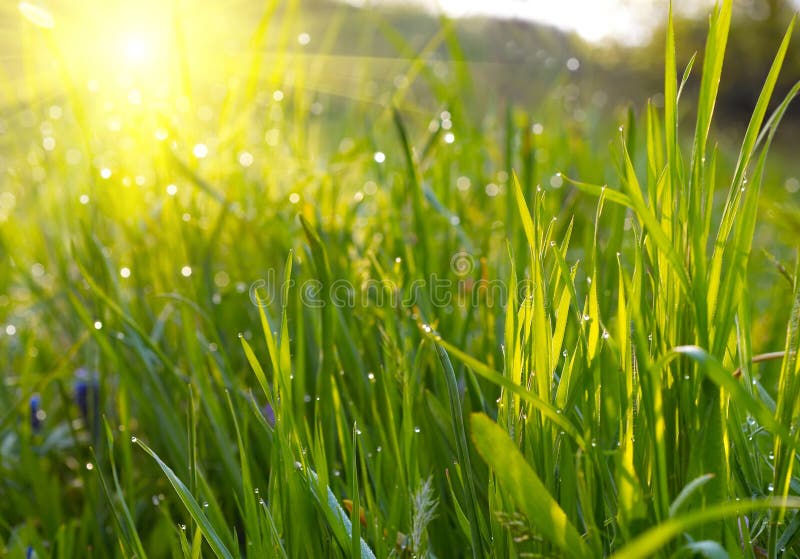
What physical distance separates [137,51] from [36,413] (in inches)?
29.5

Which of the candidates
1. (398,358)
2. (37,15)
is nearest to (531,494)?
(398,358)

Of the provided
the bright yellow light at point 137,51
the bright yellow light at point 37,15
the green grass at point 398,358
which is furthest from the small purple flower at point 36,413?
the bright yellow light at point 137,51

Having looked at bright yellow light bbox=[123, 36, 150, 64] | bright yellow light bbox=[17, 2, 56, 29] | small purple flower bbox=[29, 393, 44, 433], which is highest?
bright yellow light bbox=[17, 2, 56, 29]

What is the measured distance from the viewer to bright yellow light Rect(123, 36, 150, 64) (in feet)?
4.50

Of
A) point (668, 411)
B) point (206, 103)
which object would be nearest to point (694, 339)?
point (668, 411)

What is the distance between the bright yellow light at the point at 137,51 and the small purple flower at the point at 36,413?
0.70 meters

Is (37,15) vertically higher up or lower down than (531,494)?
higher up

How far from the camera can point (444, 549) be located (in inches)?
22.9

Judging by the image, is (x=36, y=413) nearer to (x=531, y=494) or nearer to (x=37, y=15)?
(x=37, y=15)

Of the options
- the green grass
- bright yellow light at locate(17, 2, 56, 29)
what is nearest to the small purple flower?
the green grass

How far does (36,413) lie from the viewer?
3.02 ft

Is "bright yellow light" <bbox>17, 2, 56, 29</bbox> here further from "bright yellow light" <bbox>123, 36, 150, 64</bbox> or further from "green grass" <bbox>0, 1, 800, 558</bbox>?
"bright yellow light" <bbox>123, 36, 150, 64</bbox>

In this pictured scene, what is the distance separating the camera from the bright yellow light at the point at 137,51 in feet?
4.50

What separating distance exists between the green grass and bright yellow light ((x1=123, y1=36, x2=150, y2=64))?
10 cm
